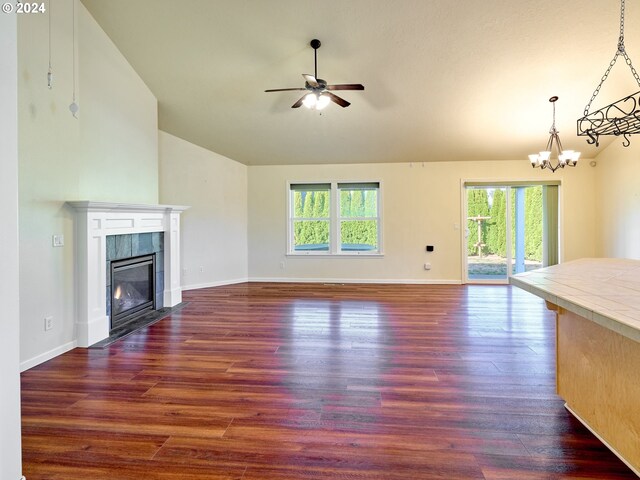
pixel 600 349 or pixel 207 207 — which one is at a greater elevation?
pixel 207 207

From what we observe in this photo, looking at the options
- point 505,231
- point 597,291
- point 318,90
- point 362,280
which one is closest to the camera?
point 597,291

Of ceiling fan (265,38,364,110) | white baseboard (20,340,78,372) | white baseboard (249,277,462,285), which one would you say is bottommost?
white baseboard (20,340,78,372)

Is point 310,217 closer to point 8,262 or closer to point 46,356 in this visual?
point 46,356

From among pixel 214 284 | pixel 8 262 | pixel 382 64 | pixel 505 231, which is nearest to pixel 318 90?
pixel 382 64

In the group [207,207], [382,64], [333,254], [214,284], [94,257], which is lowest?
[214,284]

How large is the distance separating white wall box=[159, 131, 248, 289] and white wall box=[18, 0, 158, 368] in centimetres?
152

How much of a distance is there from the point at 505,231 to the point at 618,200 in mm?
1814

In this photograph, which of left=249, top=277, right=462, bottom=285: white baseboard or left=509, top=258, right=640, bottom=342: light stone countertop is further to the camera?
left=249, top=277, right=462, bottom=285: white baseboard

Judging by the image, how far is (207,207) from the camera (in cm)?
619

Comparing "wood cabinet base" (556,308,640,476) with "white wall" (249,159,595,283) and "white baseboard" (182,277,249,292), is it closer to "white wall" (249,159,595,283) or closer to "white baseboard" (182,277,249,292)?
"white wall" (249,159,595,283)

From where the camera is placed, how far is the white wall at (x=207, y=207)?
5.65 meters

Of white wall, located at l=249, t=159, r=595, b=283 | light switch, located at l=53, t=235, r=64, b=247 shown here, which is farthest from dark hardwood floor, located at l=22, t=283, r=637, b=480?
white wall, located at l=249, t=159, r=595, b=283

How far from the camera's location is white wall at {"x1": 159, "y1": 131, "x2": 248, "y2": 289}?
5652 mm

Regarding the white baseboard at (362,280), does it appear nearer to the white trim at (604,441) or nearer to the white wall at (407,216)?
the white wall at (407,216)
